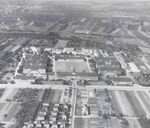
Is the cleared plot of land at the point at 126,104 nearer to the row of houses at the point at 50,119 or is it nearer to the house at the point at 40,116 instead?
the row of houses at the point at 50,119

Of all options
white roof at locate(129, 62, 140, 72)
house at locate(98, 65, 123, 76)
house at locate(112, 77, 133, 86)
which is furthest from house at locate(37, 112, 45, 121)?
white roof at locate(129, 62, 140, 72)

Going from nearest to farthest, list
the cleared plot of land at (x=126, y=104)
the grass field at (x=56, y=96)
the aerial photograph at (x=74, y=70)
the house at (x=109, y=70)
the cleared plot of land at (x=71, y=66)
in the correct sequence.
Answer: the aerial photograph at (x=74, y=70) < the cleared plot of land at (x=126, y=104) < the grass field at (x=56, y=96) < the house at (x=109, y=70) < the cleared plot of land at (x=71, y=66)

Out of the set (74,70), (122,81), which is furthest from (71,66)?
(122,81)

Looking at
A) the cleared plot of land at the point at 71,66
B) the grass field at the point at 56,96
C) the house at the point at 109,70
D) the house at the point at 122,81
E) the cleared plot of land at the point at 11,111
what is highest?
the cleared plot of land at the point at 71,66

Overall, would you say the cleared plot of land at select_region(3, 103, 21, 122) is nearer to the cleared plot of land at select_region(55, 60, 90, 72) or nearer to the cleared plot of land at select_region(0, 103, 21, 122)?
the cleared plot of land at select_region(0, 103, 21, 122)

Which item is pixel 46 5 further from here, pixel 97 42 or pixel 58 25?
pixel 97 42

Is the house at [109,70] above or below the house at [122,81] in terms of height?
above

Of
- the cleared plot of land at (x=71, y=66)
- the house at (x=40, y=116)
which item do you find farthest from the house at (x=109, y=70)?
the house at (x=40, y=116)

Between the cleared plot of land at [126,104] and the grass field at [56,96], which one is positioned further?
the grass field at [56,96]

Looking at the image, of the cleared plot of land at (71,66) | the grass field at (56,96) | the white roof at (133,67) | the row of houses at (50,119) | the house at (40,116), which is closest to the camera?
the row of houses at (50,119)

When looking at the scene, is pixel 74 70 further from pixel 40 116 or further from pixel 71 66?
pixel 40 116
